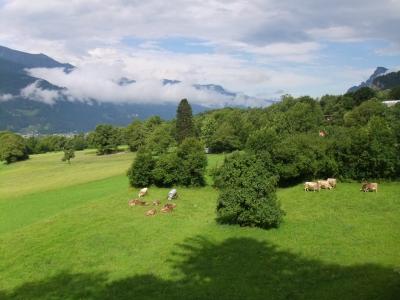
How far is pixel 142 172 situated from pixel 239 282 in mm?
40797

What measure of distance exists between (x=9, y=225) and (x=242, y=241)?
31.7 m

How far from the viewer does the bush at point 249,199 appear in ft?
140

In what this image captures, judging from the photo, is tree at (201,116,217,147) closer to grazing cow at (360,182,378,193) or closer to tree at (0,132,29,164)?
tree at (0,132,29,164)

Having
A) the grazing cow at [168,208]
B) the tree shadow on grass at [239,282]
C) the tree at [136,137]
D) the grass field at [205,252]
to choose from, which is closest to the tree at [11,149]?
the tree at [136,137]

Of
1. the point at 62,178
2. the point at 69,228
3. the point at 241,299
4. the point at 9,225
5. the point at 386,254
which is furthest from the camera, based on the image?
the point at 62,178

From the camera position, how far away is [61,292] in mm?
30688

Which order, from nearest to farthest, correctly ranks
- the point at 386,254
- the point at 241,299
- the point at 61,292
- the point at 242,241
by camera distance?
the point at 241,299
the point at 61,292
the point at 386,254
the point at 242,241

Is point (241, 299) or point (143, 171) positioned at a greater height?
point (143, 171)

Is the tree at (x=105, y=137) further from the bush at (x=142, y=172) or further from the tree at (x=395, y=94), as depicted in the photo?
the tree at (x=395, y=94)

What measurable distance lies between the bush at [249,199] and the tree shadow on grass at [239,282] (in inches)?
264

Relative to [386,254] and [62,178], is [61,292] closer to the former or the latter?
[386,254]

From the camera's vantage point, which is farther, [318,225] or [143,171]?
[143,171]

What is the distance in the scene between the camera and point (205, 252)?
36906 mm

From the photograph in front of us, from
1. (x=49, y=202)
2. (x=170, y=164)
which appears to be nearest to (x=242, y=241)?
(x=170, y=164)
